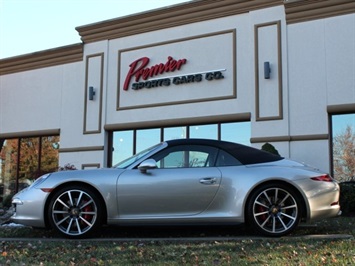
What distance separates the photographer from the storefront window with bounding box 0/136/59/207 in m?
15.3

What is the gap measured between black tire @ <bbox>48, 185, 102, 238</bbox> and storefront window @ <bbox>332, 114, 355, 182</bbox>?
23.8ft

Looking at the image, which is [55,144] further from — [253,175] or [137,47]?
[253,175]

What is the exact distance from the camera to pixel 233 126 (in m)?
12.2

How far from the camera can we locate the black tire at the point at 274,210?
5.34 meters

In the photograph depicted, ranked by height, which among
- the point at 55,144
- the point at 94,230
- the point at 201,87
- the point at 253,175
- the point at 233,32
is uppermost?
the point at 233,32

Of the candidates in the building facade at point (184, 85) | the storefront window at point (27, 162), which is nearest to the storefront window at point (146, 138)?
the building facade at point (184, 85)

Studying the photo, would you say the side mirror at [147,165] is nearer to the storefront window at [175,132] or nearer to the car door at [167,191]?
the car door at [167,191]

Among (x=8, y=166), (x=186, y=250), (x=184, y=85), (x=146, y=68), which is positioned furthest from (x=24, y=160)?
(x=186, y=250)

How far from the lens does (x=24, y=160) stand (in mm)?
16062

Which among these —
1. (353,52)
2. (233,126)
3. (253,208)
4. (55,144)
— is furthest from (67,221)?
(55,144)

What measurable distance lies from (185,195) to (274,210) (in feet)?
3.67

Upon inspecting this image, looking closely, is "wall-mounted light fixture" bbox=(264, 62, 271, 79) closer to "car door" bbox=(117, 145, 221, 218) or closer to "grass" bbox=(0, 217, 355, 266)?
"grass" bbox=(0, 217, 355, 266)

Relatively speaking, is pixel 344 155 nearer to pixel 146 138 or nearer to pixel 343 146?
pixel 343 146

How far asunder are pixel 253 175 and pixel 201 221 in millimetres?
870
